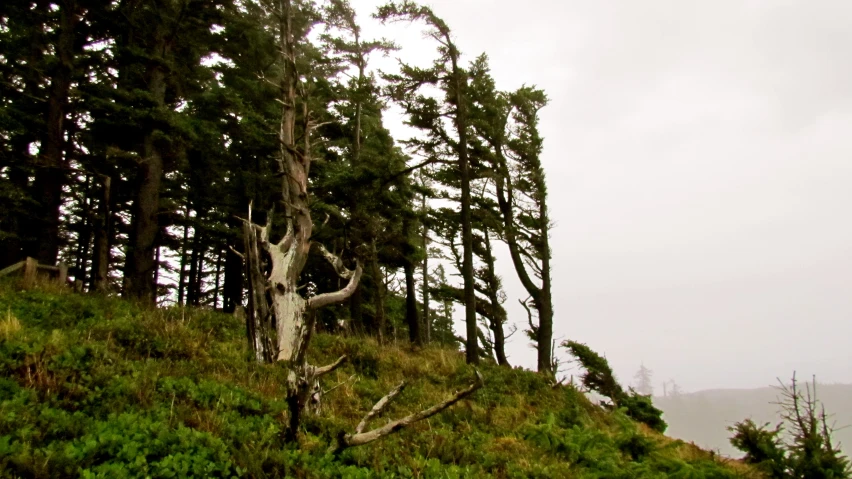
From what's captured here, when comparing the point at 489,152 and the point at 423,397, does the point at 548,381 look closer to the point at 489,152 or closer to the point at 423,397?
the point at 423,397

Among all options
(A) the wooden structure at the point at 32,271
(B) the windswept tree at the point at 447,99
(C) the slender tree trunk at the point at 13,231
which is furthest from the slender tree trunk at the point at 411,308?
(C) the slender tree trunk at the point at 13,231

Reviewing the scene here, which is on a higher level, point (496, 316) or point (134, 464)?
point (496, 316)

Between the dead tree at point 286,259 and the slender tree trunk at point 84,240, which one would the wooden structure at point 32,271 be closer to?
the dead tree at point 286,259

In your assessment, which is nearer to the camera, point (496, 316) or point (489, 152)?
point (489, 152)

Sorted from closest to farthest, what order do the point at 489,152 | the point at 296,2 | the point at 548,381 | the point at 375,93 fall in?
1. the point at 548,381
2. the point at 375,93
3. the point at 489,152
4. the point at 296,2

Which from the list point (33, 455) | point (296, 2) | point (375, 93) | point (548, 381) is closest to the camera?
point (33, 455)

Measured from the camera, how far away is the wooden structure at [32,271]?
390 inches

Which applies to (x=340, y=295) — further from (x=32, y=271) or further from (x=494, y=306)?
(x=494, y=306)

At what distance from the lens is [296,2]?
19.3 m

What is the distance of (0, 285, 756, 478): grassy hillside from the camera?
13.5 ft

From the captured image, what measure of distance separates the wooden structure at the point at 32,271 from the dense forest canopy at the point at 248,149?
0.74m

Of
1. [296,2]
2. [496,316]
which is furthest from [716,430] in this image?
[296,2]

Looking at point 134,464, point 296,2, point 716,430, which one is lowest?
point 716,430

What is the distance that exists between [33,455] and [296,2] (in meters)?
19.3
